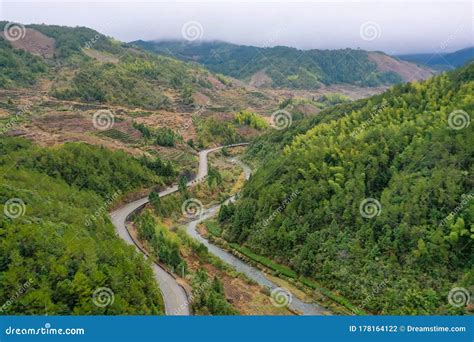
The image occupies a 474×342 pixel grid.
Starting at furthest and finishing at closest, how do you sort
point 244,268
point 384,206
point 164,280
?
point 244,268 → point 384,206 → point 164,280

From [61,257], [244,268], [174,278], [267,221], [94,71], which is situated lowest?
[244,268]

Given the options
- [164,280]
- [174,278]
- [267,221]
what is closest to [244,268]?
[267,221]

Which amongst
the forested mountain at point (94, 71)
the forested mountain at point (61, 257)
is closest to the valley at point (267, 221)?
the forested mountain at point (61, 257)

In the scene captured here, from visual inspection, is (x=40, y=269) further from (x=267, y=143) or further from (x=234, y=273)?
(x=267, y=143)

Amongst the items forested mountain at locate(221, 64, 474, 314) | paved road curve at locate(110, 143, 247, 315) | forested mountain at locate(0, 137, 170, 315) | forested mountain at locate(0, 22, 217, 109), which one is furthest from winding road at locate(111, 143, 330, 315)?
forested mountain at locate(0, 22, 217, 109)

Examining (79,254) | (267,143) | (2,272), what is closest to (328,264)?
(79,254)

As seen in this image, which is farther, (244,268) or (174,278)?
(244,268)

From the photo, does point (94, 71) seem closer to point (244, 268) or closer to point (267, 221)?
point (267, 221)
